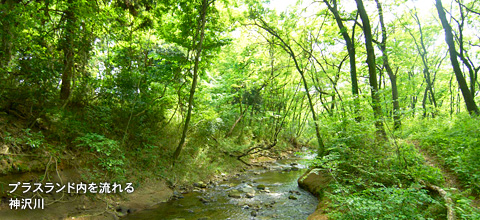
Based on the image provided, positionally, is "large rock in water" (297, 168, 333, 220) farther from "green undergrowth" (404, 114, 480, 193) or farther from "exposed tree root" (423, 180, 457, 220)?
"green undergrowth" (404, 114, 480, 193)

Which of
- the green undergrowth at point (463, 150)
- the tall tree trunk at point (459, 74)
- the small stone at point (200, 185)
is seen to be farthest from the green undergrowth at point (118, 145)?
the tall tree trunk at point (459, 74)

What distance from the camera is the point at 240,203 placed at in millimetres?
7633

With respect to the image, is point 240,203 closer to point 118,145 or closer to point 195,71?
point 118,145

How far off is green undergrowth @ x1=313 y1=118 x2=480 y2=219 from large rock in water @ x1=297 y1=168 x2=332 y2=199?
125cm

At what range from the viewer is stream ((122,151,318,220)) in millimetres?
6504

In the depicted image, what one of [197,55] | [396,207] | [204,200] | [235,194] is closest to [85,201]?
[204,200]

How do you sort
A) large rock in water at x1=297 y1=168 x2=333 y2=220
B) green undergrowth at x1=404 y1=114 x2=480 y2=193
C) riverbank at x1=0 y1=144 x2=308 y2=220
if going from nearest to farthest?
1. green undergrowth at x1=404 y1=114 x2=480 y2=193
2. riverbank at x1=0 y1=144 x2=308 y2=220
3. large rock in water at x1=297 y1=168 x2=333 y2=220

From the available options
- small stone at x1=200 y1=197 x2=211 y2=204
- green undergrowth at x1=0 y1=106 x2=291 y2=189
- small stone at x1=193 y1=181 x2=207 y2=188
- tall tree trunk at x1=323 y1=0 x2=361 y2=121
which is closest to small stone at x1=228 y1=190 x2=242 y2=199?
small stone at x1=200 y1=197 x2=211 y2=204

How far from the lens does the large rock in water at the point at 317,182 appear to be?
24.8 feet

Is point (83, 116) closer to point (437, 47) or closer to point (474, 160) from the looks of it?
point (474, 160)

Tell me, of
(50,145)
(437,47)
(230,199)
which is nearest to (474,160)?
(230,199)

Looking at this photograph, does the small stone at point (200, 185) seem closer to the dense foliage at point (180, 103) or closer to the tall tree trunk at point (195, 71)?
the dense foliage at point (180, 103)

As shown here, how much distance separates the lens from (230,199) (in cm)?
804

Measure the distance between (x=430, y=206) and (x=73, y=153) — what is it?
27.8ft
